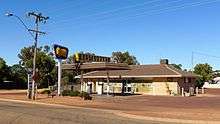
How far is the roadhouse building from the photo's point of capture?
2361 inches

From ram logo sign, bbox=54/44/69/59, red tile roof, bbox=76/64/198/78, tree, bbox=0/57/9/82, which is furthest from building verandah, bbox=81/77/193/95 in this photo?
tree, bbox=0/57/9/82

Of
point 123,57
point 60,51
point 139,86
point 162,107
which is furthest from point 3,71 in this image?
point 162,107

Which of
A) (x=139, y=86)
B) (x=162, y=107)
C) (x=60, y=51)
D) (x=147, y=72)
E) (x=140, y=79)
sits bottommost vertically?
(x=162, y=107)

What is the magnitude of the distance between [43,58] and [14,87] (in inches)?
366

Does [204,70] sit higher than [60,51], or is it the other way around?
[60,51]

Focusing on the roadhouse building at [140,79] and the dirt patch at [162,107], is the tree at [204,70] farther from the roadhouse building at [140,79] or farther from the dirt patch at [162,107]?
the dirt patch at [162,107]

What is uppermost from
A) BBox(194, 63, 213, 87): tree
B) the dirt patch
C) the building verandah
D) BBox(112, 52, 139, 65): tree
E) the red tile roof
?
BBox(112, 52, 139, 65): tree

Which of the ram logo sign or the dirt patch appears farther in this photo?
the ram logo sign

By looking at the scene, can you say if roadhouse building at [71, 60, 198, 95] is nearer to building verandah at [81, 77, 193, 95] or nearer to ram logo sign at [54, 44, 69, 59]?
building verandah at [81, 77, 193, 95]

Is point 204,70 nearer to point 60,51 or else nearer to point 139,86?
point 139,86

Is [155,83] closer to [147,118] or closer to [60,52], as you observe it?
[60,52]

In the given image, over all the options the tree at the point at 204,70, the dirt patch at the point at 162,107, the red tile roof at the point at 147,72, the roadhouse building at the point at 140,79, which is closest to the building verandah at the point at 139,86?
the roadhouse building at the point at 140,79

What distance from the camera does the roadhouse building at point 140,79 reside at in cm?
5997

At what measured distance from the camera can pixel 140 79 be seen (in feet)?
208
